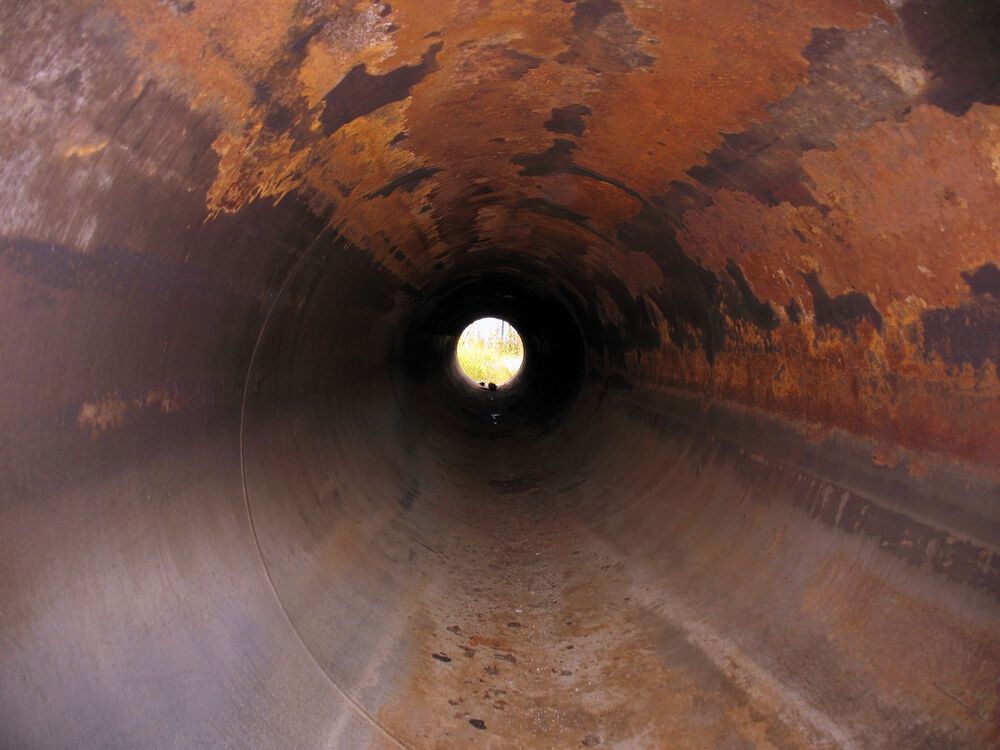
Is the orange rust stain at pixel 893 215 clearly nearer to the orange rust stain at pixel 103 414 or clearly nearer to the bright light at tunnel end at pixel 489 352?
the orange rust stain at pixel 103 414

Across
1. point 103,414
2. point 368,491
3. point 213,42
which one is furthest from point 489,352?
point 213,42

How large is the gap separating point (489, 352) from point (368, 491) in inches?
1072

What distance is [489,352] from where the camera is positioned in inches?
1303

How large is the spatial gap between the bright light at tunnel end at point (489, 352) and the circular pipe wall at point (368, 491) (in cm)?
1997

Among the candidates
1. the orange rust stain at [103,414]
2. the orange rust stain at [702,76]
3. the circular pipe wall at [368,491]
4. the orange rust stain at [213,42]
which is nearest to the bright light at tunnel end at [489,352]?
the circular pipe wall at [368,491]

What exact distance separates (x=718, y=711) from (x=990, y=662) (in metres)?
1.14

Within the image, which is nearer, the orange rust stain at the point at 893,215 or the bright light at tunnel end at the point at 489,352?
the orange rust stain at the point at 893,215

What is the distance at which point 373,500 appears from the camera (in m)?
5.86

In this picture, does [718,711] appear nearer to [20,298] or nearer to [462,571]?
[462,571]

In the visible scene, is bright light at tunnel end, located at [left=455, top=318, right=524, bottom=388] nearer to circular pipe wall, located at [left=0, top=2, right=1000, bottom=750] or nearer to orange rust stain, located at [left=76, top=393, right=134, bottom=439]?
circular pipe wall, located at [left=0, top=2, right=1000, bottom=750]

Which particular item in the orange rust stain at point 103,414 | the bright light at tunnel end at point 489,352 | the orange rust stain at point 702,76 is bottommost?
the orange rust stain at point 103,414

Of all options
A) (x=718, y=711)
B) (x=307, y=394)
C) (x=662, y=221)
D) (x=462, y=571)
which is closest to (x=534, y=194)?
(x=662, y=221)

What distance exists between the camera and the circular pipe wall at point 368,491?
232cm

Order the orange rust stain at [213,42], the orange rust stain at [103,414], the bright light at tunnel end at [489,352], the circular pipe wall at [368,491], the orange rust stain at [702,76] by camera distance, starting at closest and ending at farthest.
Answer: the orange rust stain at [213,42] → the circular pipe wall at [368,491] → the orange rust stain at [103,414] → the orange rust stain at [702,76] → the bright light at tunnel end at [489,352]
